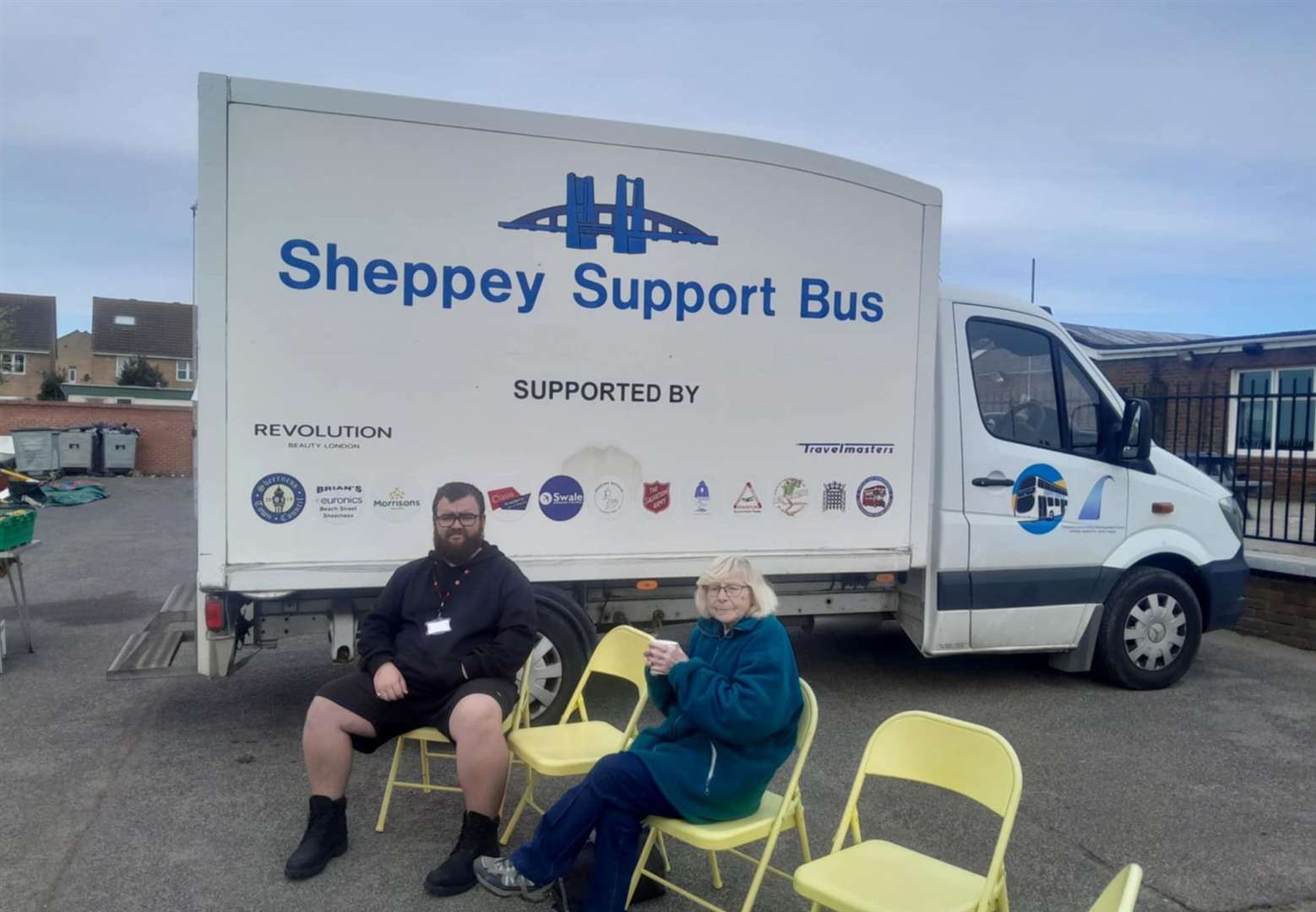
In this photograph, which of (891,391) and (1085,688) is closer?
(891,391)

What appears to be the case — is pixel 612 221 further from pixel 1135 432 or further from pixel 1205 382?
pixel 1205 382

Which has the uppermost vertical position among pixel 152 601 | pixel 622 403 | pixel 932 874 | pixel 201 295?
pixel 201 295

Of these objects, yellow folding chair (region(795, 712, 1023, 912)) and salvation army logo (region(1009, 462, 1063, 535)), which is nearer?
yellow folding chair (region(795, 712, 1023, 912))

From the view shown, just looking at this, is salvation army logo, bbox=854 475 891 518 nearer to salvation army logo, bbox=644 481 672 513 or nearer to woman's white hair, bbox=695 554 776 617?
salvation army logo, bbox=644 481 672 513

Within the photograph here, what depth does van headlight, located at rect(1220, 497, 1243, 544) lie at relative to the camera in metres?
6.30

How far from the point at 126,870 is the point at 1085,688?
17.1 ft

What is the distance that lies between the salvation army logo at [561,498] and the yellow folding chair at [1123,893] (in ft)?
10.0

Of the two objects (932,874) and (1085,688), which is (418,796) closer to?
(932,874)

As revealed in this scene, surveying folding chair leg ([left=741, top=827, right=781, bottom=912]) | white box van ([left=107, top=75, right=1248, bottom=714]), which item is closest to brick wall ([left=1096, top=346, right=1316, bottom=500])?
white box van ([left=107, top=75, right=1248, bottom=714])

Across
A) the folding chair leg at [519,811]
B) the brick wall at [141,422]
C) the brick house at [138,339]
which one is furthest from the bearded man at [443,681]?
the brick house at [138,339]

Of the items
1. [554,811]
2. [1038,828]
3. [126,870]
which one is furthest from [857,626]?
[126,870]

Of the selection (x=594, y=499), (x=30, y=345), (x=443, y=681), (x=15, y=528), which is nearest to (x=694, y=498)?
A: (x=594, y=499)

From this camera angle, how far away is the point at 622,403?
15.9ft

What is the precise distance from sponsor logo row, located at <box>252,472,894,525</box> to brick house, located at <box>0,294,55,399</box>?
5195 cm
